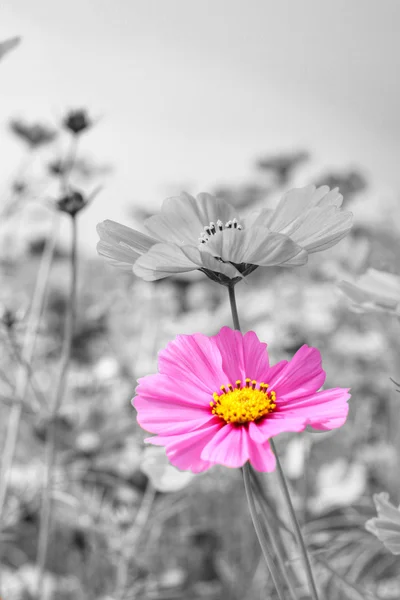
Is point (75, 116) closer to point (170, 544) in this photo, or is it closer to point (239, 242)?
point (239, 242)

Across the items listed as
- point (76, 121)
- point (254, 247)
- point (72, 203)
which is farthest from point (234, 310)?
point (76, 121)

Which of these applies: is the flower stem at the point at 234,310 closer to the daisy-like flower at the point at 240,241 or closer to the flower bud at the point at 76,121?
the daisy-like flower at the point at 240,241

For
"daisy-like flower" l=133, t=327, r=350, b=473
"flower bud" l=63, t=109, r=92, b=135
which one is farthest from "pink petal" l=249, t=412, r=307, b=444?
"flower bud" l=63, t=109, r=92, b=135

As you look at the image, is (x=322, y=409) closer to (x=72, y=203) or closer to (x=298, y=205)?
(x=298, y=205)

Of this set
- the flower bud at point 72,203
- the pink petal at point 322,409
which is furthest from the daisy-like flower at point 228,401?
the flower bud at point 72,203

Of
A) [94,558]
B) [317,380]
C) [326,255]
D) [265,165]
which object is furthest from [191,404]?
[265,165]

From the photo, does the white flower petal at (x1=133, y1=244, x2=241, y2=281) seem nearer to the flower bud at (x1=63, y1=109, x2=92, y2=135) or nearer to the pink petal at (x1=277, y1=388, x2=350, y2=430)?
the pink petal at (x1=277, y1=388, x2=350, y2=430)
